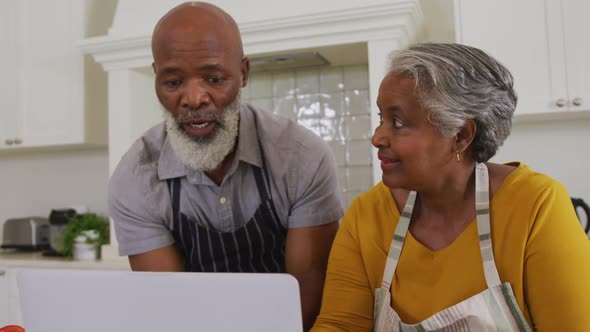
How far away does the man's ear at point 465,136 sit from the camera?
1.10 m

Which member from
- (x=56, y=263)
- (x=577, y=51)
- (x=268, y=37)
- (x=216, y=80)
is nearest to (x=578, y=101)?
(x=577, y=51)

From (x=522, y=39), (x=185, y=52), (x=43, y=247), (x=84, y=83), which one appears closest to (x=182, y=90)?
(x=185, y=52)

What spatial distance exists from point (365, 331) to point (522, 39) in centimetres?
161

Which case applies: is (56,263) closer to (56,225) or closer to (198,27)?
(56,225)

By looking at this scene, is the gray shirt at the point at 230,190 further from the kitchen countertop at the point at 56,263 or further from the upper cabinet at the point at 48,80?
the upper cabinet at the point at 48,80

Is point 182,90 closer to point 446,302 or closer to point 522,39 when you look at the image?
point 446,302

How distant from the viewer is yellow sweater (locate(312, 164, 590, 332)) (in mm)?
961

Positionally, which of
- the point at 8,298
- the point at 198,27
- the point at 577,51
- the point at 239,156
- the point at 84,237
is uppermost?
the point at 577,51

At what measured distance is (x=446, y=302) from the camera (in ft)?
3.49

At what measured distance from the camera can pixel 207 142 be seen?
1252 millimetres

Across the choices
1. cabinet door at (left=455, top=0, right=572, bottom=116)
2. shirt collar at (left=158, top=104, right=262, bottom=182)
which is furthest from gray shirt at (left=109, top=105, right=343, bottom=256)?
cabinet door at (left=455, top=0, right=572, bottom=116)

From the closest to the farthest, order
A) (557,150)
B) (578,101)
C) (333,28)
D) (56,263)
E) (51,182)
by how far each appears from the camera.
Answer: (578,101) → (333,28) → (557,150) → (56,263) → (51,182)

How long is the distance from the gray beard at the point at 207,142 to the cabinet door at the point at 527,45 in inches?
56.4

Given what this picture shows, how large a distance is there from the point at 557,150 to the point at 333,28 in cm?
114
